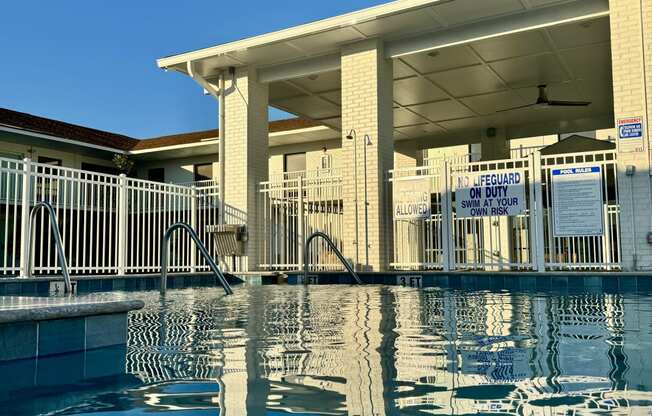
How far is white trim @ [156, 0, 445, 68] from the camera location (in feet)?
32.0

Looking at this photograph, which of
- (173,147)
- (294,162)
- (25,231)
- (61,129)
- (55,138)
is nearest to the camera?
(25,231)

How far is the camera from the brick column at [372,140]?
1090cm

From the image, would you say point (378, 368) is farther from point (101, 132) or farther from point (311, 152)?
point (101, 132)

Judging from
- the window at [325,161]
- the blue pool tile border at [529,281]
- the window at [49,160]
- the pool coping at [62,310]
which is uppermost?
the window at [49,160]

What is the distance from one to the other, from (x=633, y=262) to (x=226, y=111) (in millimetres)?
8306

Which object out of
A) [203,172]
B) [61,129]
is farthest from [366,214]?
[61,129]

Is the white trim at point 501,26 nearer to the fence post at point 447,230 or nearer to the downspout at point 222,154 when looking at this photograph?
the fence post at point 447,230

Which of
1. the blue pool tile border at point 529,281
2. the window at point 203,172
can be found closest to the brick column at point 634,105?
the blue pool tile border at point 529,281

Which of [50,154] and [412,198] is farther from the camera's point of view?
[50,154]

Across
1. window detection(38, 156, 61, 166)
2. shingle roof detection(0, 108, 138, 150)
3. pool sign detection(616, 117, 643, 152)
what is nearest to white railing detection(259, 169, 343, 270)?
pool sign detection(616, 117, 643, 152)

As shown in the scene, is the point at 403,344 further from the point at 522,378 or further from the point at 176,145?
the point at 176,145

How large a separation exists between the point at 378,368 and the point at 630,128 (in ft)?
25.4

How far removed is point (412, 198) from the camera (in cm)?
1062

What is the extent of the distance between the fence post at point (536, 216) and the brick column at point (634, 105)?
3.71 ft
